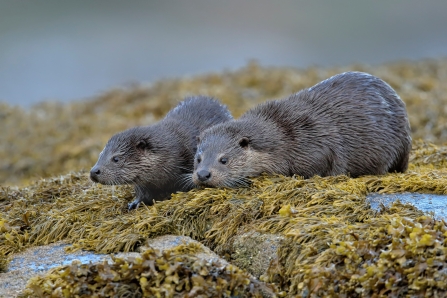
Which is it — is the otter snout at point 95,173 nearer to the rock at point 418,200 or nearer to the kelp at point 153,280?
the kelp at point 153,280

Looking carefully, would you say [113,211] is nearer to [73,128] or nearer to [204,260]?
[204,260]

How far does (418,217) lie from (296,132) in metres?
2.19

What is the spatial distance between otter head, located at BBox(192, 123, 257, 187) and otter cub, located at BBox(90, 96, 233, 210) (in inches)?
15.2

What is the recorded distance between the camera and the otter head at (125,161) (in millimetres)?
6887

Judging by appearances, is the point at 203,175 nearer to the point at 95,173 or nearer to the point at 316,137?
the point at 95,173

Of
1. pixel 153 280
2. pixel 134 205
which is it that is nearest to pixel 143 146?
pixel 134 205

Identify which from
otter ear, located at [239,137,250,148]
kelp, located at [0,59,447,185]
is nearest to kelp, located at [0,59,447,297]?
otter ear, located at [239,137,250,148]

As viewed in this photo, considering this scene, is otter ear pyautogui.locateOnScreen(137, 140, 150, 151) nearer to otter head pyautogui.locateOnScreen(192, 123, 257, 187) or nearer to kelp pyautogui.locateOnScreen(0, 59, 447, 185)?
otter head pyautogui.locateOnScreen(192, 123, 257, 187)

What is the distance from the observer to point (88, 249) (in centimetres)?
551

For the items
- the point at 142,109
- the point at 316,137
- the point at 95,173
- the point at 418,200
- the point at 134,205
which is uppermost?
the point at 316,137

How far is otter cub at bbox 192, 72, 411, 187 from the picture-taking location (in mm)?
6586

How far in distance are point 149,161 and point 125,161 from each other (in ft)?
0.86

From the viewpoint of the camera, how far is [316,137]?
22.6 feet

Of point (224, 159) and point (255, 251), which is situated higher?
point (224, 159)
